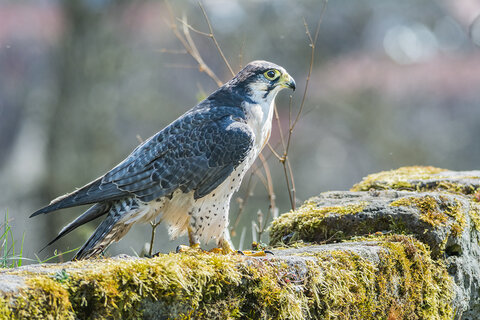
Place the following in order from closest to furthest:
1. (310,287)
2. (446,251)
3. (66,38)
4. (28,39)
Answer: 1. (310,287)
2. (446,251)
3. (66,38)
4. (28,39)

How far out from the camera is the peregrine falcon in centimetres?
271

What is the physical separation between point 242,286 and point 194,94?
29.4 feet

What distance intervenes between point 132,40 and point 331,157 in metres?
4.46

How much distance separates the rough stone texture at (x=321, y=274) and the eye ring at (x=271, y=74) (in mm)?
778

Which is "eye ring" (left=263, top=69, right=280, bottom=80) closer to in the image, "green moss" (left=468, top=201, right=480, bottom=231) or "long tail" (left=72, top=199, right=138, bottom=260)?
"long tail" (left=72, top=199, right=138, bottom=260)

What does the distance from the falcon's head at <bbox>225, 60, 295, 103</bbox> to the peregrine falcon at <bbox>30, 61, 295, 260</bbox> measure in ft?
0.36

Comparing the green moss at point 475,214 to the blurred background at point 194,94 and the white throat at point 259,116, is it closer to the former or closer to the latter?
the white throat at point 259,116

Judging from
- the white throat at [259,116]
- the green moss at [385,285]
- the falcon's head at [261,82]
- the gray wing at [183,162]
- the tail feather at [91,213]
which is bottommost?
the green moss at [385,285]

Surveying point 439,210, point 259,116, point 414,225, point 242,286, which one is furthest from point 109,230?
point 439,210

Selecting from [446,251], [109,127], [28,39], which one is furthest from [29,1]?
[446,251]

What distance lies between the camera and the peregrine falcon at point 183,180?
2.71 meters

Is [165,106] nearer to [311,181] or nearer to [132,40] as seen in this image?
[132,40]

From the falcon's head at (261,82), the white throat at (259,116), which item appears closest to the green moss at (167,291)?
the white throat at (259,116)

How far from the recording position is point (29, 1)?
9.99 meters
